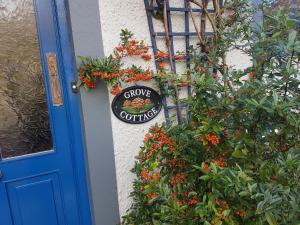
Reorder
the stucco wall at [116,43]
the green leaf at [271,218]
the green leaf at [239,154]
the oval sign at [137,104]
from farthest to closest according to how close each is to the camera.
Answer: the oval sign at [137,104]
the stucco wall at [116,43]
the green leaf at [239,154]
the green leaf at [271,218]

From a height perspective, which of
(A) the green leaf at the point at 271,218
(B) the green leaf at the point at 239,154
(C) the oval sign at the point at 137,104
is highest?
(C) the oval sign at the point at 137,104

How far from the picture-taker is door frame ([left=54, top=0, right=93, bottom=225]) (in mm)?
2064

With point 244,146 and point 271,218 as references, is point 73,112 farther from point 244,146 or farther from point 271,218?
point 271,218

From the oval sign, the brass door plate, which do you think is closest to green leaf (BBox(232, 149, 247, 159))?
the oval sign

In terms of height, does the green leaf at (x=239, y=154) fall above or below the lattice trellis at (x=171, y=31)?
below

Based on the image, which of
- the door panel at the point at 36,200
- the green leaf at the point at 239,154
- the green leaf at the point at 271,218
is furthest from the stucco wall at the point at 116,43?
the green leaf at the point at 271,218

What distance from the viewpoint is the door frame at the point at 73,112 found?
2.06 metres

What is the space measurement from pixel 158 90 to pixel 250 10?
1.14 metres

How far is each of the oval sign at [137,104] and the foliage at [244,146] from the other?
50cm

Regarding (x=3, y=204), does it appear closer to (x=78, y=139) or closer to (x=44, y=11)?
(x=78, y=139)

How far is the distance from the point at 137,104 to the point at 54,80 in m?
0.69

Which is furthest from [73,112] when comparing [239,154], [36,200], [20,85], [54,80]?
[239,154]

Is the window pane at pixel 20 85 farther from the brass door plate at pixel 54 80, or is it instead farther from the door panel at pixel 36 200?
the door panel at pixel 36 200

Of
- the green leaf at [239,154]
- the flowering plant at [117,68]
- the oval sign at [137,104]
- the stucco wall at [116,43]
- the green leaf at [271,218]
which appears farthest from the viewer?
the oval sign at [137,104]
